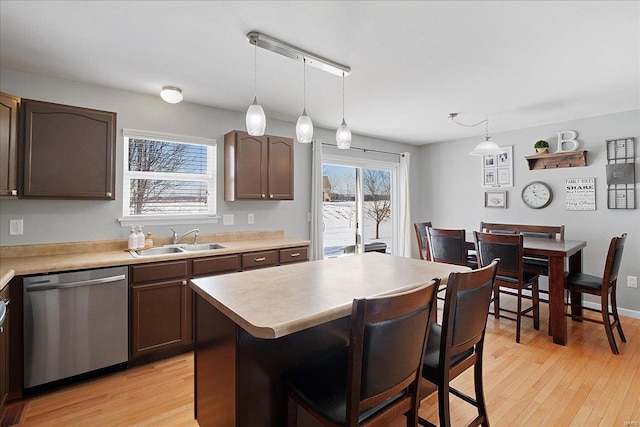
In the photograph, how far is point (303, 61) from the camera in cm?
236

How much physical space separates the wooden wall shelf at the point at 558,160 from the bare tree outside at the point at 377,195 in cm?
204

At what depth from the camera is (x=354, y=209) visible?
495 centimetres

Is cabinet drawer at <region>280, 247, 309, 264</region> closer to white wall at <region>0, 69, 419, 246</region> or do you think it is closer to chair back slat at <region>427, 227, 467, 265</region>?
white wall at <region>0, 69, 419, 246</region>

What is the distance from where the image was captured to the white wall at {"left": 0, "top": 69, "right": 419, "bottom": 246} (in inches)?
101

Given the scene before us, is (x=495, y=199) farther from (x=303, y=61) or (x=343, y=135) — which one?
(x=303, y=61)

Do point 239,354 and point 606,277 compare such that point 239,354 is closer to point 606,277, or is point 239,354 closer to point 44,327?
point 44,327

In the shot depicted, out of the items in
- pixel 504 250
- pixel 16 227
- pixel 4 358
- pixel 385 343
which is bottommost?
pixel 4 358

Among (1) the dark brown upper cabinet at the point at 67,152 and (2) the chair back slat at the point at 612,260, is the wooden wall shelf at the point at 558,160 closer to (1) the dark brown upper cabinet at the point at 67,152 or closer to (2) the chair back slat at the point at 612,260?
(2) the chair back slat at the point at 612,260

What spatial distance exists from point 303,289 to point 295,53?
1631 mm

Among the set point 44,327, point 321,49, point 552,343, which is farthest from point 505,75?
point 44,327

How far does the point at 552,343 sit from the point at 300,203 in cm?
307

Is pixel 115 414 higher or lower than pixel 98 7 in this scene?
lower

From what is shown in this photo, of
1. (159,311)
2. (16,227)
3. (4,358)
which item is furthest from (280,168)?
(4,358)

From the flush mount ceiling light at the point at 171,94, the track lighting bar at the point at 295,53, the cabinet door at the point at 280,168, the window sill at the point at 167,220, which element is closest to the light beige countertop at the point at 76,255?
the window sill at the point at 167,220
